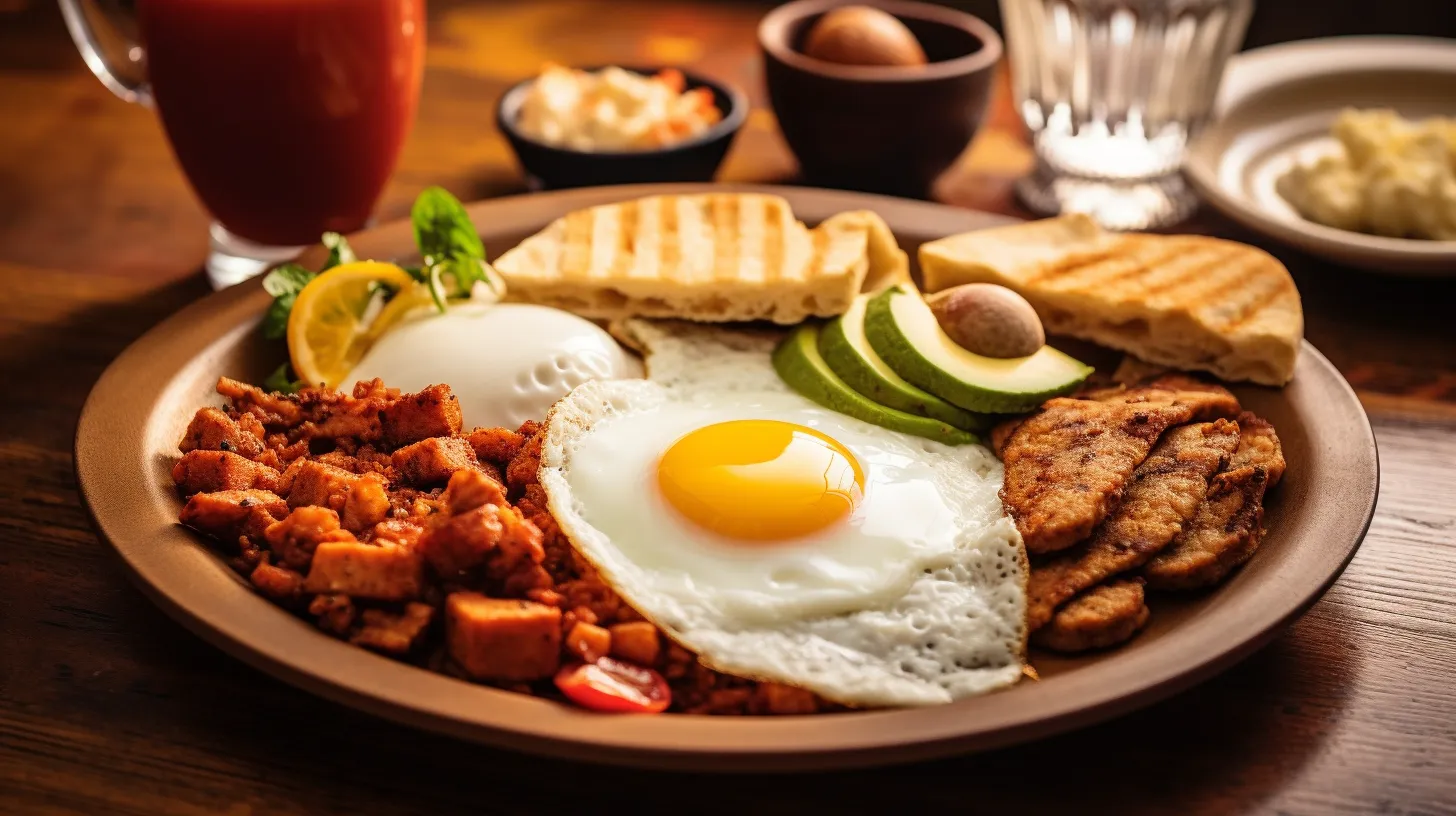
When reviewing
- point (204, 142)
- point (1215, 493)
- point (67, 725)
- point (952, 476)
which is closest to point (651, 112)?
point (204, 142)

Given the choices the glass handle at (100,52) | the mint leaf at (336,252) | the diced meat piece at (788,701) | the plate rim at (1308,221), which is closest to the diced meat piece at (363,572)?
the diced meat piece at (788,701)

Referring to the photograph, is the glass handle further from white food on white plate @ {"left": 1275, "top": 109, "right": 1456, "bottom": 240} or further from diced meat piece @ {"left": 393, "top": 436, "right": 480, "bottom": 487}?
white food on white plate @ {"left": 1275, "top": 109, "right": 1456, "bottom": 240}

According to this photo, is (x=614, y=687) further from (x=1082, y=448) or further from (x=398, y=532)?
(x=1082, y=448)

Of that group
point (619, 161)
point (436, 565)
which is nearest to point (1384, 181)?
point (619, 161)

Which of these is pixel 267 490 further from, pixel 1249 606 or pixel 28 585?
pixel 1249 606

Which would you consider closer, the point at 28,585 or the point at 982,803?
the point at 982,803

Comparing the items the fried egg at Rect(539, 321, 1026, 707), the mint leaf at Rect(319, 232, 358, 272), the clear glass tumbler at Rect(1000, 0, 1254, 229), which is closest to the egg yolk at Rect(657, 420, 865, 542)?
the fried egg at Rect(539, 321, 1026, 707)
